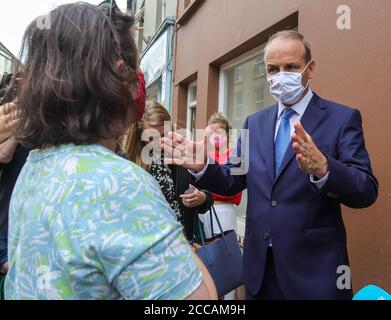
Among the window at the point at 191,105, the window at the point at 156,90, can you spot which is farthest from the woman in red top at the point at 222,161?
the window at the point at 156,90

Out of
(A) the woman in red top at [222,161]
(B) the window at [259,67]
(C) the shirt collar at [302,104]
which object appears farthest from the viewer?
(B) the window at [259,67]

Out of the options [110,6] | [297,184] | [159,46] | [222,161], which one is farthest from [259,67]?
[159,46]

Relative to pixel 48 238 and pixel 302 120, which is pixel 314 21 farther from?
pixel 48 238

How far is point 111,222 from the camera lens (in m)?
0.73

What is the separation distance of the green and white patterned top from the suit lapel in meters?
1.04

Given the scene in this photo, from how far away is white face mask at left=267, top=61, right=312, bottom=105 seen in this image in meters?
1.91

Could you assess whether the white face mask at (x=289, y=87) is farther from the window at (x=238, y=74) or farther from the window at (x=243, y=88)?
the window at (x=238, y=74)

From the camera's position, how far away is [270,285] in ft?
5.80

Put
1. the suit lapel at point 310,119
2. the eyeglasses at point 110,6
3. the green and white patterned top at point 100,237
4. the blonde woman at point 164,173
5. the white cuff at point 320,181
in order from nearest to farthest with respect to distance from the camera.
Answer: the green and white patterned top at point 100,237, the eyeglasses at point 110,6, the white cuff at point 320,181, the suit lapel at point 310,119, the blonde woman at point 164,173

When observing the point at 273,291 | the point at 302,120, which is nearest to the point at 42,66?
the point at 302,120

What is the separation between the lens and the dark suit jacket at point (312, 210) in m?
1.57

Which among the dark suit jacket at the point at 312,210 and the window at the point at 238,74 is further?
the window at the point at 238,74

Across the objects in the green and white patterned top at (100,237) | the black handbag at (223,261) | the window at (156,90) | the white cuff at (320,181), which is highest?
the window at (156,90)
